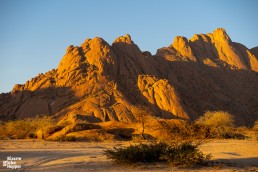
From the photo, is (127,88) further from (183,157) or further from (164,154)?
(183,157)

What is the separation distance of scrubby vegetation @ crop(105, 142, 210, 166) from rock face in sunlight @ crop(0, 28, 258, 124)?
26.9m

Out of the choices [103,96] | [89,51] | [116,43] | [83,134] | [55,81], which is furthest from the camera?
[116,43]

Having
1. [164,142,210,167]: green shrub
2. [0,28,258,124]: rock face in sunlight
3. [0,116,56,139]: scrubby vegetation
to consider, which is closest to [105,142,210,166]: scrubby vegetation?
[164,142,210,167]: green shrub

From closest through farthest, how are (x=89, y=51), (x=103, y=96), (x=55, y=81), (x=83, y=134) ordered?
(x=83, y=134) < (x=103, y=96) < (x=55, y=81) < (x=89, y=51)

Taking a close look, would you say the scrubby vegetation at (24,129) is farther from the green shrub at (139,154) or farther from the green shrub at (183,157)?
the green shrub at (183,157)

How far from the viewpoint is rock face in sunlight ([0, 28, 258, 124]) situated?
47062 millimetres

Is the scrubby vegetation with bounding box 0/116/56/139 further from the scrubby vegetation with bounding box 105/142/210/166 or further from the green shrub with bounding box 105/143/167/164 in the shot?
the scrubby vegetation with bounding box 105/142/210/166

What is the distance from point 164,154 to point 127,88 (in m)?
42.1

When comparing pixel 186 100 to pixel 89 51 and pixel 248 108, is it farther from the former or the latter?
pixel 89 51

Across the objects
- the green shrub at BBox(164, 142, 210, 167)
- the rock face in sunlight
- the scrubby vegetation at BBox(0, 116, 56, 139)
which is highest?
the rock face in sunlight

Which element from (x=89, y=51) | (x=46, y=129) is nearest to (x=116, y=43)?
(x=89, y=51)

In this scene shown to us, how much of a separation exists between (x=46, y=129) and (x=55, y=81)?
94.7ft

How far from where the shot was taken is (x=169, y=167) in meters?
9.60

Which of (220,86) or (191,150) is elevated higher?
(220,86)
